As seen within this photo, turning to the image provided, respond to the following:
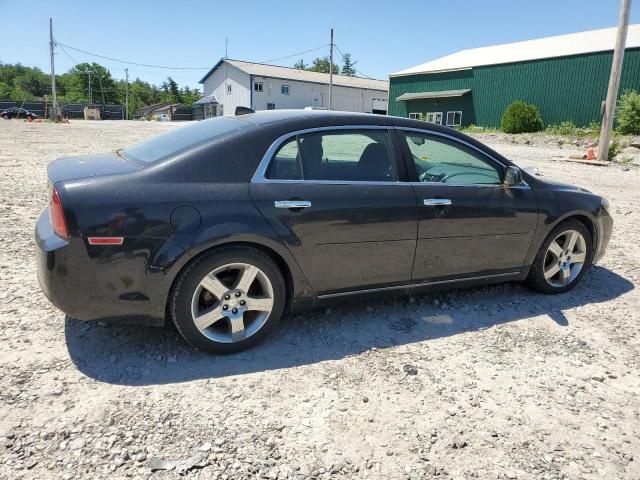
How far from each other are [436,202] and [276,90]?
53.6 metres

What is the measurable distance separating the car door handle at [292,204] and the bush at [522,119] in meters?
29.1

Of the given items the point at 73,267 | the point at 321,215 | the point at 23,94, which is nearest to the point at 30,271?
the point at 73,267

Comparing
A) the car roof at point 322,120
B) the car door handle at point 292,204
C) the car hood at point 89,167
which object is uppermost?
the car roof at point 322,120

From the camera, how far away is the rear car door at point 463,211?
3766 mm

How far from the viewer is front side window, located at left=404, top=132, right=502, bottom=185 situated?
3836 millimetres

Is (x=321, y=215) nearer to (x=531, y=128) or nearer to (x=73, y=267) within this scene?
(x=73, y=267)

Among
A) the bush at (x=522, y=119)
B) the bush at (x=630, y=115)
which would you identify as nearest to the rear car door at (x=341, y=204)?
the bush at (x=630, y=115)

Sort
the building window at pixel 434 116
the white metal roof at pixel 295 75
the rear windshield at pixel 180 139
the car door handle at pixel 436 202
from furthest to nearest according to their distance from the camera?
the white metal roof at pixel 295 75 → the building window at pixel 434 116 → the car door handle at pixel 436 202 → the rear windshield at pixel 180 139

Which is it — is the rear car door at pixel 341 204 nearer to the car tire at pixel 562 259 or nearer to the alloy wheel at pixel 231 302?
the alloy wheel at pixel 231 302

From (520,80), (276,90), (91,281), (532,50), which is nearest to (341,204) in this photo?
(91,281)

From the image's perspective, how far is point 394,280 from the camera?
3.75 metres

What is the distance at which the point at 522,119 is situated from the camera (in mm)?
28984

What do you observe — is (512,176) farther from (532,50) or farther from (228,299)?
(532,50)

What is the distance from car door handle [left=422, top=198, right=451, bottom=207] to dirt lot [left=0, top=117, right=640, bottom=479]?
0.95 m
